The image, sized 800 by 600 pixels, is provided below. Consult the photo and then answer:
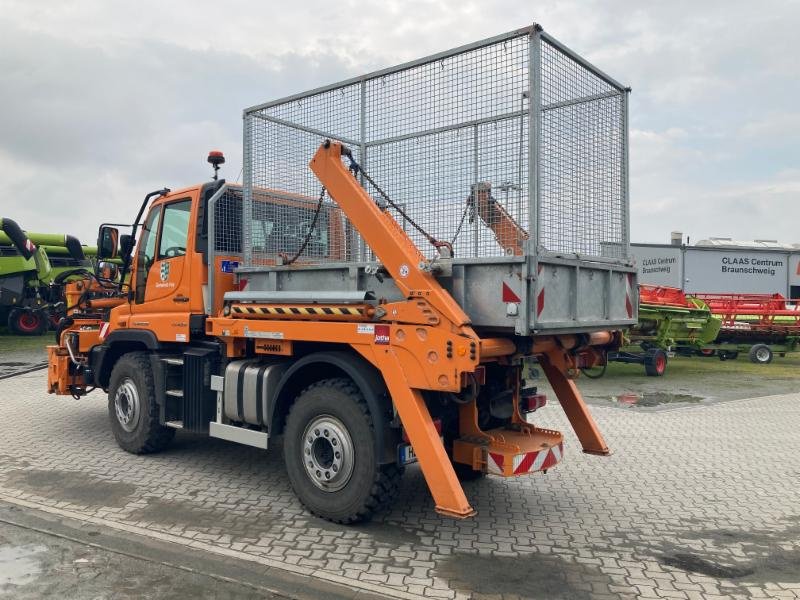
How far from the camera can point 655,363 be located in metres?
15.2

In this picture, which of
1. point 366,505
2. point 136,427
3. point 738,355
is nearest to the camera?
point 366,505

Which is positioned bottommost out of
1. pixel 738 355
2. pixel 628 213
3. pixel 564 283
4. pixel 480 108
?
pixel 738 355

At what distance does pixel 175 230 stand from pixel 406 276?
10.4ft

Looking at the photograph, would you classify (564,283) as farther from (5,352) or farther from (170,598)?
(5,352)

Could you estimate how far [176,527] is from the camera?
5.02m

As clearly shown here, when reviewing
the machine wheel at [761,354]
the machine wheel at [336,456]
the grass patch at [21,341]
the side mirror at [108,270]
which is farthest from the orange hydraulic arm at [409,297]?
the machine wheel at [761,354]

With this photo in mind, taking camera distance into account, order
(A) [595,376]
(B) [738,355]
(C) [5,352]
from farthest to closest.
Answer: (B) [738,355] < (C) [5,352] < (A) [595,376]

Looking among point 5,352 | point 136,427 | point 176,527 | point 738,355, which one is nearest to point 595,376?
point 738,355

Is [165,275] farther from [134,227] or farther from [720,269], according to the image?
[720,269]

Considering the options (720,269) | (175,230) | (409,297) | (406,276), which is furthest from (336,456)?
(720,269)

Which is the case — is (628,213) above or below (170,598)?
above

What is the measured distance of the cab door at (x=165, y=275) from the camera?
676cm

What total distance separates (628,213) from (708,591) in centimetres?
313

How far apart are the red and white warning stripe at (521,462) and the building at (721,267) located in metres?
28.5
